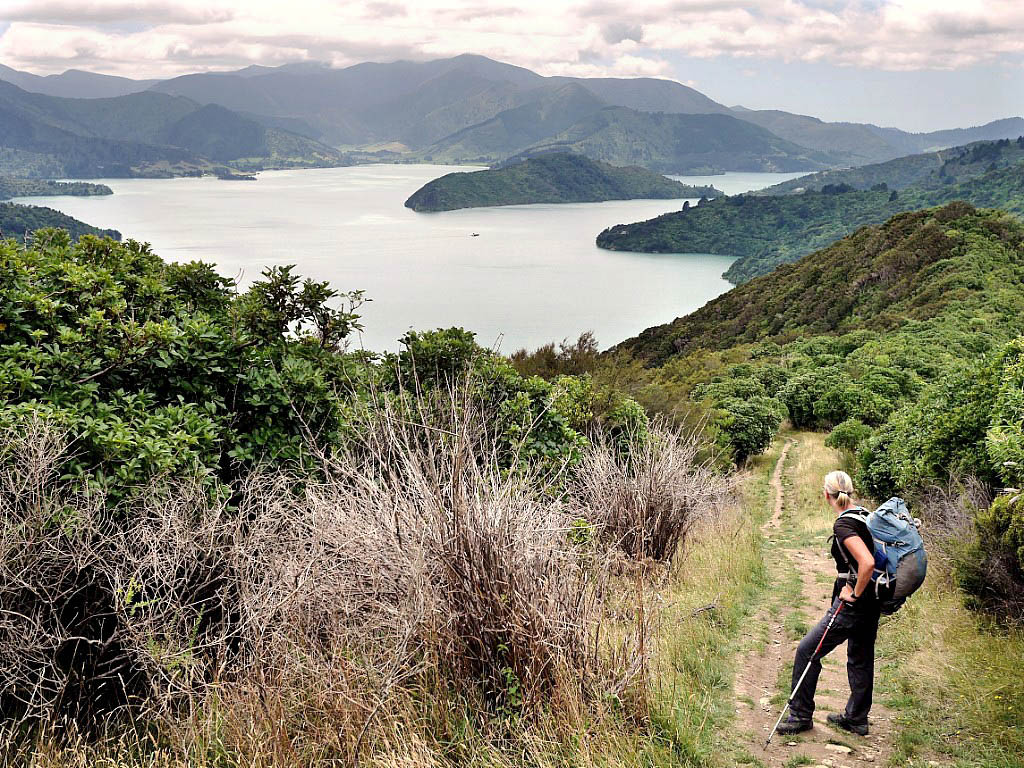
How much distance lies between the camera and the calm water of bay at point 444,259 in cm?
6912

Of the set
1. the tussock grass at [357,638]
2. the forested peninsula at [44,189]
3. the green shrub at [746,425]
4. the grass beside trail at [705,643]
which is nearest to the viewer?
the tussock grass at [357,638]

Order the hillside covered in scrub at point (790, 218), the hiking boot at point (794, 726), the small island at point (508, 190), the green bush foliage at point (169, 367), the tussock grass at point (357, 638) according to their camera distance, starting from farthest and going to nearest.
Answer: the small island at point (508, 190) < the hillside covered in scrub at point (790, 218) < the green bush foliage at point (169, 367) < the hiking boot at point (794, 726) < the tussock grass at point (357, 638)

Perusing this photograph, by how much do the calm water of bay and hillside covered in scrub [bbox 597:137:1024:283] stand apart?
483cm

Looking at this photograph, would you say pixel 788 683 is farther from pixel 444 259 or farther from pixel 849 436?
pixel 444 259

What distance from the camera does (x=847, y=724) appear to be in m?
4.35

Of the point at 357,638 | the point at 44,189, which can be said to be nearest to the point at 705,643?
the point at 357,638

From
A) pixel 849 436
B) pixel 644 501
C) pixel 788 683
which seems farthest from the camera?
pixel 849 436

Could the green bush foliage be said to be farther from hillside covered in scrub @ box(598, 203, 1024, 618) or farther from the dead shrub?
hillside covered in scrub @ box(598, 203, 1024, 618)

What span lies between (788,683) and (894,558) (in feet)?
4.60

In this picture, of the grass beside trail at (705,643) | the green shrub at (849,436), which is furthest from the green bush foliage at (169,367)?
the green shrub at (849,436)

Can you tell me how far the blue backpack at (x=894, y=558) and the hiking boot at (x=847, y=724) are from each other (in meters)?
0.66

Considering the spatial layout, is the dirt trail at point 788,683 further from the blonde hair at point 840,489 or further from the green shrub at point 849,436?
the green shrub at point 849,436

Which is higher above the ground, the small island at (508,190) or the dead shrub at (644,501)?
the small island at (508,190)

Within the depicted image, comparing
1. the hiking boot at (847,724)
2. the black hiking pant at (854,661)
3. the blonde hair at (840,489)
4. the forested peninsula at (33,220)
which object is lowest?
the hiking boot at (847,724)
